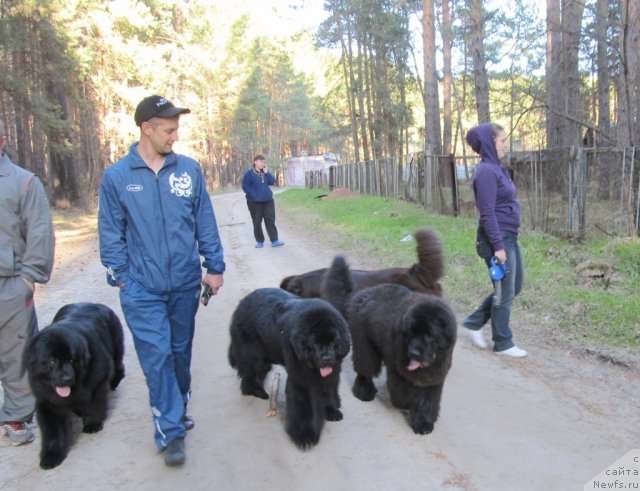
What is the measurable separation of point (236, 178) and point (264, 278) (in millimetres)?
68497

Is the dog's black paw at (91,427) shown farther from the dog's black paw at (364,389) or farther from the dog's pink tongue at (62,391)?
the dog's black paw at (364,389)

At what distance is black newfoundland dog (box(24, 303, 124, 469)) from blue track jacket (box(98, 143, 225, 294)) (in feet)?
2.16

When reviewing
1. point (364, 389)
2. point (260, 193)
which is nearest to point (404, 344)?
point (364, 389)

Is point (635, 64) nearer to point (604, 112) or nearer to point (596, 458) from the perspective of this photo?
point (596, 458)

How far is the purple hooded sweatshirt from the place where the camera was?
208 inches

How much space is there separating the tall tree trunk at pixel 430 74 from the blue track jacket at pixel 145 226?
1861cm

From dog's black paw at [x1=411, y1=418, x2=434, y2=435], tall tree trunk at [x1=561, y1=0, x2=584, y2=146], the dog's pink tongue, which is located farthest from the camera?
tall tree trunk at [x1=561, y1=0, x2=584, y2=146]

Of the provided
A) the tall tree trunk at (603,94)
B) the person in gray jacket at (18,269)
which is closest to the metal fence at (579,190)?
the tall tree trunk at (603,94)

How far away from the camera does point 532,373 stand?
5.21m

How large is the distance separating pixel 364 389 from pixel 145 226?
7.89ft

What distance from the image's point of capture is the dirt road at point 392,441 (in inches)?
137

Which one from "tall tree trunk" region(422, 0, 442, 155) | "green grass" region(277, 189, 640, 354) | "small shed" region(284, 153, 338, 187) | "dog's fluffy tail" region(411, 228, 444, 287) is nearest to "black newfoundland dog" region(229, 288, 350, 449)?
"dog's fluffy tail" region(411, 228, 444, 287)

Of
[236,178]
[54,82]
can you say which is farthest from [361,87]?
[236,178]

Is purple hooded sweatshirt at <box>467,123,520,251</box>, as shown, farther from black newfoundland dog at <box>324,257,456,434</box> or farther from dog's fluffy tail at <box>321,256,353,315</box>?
dog's fluffy tail at <box>321,256,353,315</box>
